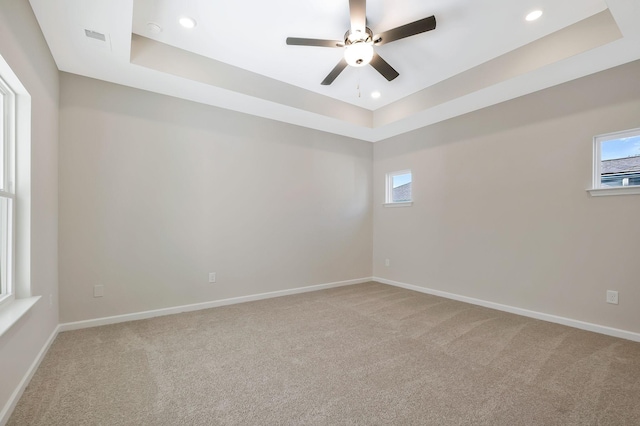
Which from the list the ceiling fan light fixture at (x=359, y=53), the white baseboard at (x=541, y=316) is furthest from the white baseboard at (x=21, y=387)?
the white baseboard at (x=541, y=316)

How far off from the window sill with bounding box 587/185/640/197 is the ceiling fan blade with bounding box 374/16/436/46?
2.29 m

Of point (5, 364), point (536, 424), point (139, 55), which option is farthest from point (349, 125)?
point (5, 364)

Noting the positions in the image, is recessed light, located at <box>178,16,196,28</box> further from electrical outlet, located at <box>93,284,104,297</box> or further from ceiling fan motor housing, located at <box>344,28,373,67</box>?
electrical outlet, located at <box>93,284,104,297</box>

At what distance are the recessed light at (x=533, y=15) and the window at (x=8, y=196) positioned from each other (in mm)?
3954

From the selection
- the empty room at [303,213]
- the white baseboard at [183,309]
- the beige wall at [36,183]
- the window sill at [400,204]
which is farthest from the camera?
the window sill at [400,204]

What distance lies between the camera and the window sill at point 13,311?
1.54 m

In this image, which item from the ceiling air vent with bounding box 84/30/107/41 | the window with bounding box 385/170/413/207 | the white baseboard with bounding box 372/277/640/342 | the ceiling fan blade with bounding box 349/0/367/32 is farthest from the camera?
Answer: the window with bounding box 385/170/413/207

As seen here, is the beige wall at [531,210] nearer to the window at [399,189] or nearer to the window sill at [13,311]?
the window at [399,189]

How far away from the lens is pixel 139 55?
267cm

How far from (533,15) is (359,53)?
1540 millimetres

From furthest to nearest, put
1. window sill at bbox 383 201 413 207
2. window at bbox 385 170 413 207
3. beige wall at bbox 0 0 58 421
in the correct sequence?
window at bbox 385 170 413 207
window sill at bbox 383 201 413 207
beige wall at bbox 0 0 58 421

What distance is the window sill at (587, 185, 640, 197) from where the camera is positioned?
8.46ft

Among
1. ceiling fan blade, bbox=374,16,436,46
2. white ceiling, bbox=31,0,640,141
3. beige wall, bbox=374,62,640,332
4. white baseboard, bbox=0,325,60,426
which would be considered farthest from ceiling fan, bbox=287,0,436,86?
white baseboard, bbox=0,325,60,426

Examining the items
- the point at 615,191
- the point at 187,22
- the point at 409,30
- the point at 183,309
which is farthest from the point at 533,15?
the point at 183,309
